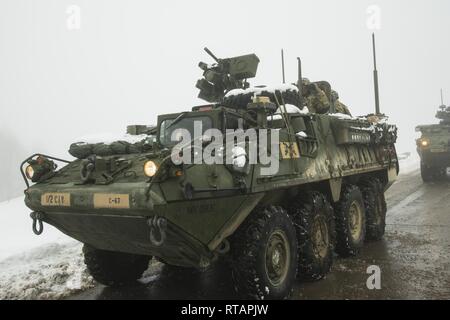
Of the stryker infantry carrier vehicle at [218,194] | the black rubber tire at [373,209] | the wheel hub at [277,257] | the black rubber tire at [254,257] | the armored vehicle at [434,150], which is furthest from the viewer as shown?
the armored vehicle at [434,150]

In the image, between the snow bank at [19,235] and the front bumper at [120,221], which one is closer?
the front bumper at [120,221]

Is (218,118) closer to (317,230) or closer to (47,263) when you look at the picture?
(317,230)

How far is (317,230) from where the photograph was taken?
17.7 ft

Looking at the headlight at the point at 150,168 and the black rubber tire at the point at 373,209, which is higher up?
the headlight at the point at 150,168

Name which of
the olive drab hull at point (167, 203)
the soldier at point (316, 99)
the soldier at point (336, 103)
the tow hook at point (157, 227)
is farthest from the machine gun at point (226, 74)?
the tow hook at point (157, 227)

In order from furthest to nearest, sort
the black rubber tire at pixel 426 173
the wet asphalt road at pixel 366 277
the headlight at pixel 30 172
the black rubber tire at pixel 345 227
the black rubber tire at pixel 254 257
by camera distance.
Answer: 1. the black rubber tire at pixel 426 173
2. the black rubber tire at pixel 345 227
3. the wet asphalt road at pixel 366 277
4. the headlight at pixel 30 172
5. the black rubber tire at pixel 254 257

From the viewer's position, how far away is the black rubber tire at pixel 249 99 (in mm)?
5340

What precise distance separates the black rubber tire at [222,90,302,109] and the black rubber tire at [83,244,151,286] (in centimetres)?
217

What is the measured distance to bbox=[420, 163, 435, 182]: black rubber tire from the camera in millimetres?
14406

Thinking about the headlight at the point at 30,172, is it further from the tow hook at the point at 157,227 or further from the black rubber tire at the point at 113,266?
the tow hook at the point at 157,227

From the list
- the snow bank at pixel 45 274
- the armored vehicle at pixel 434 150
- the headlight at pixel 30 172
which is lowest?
the snow bank at pixel 45 274

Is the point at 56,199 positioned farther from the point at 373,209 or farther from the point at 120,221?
the point at 373,209

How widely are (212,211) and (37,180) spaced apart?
6.64ft
